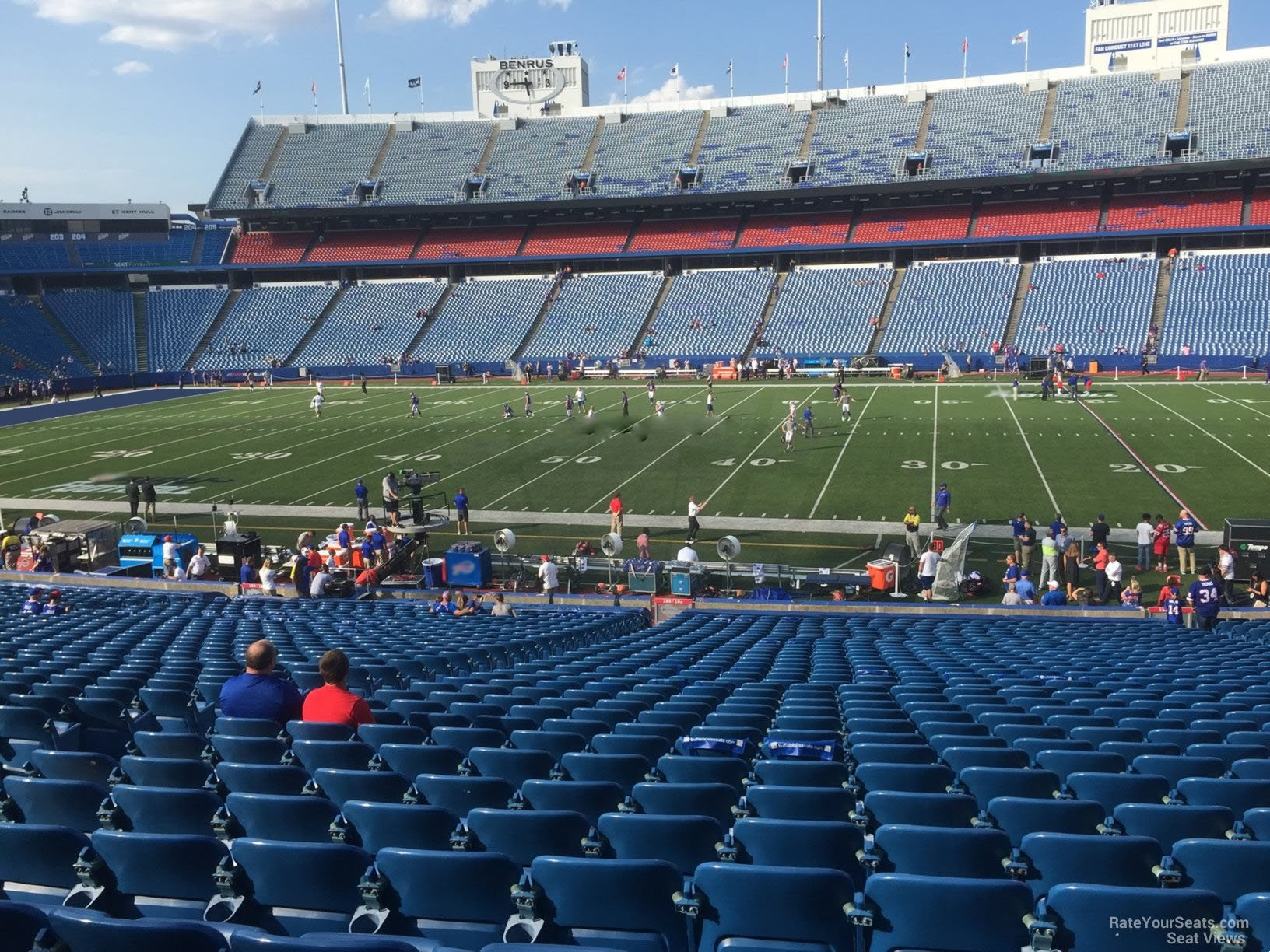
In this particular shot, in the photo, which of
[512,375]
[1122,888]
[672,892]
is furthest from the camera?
[512,375]

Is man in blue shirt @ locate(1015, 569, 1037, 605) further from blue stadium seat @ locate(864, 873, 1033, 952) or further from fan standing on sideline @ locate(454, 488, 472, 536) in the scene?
blue stadium seat @ locate(864, 873, 1033, 952)

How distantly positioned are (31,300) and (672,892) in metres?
79.1

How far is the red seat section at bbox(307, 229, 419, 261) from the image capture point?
240 ft

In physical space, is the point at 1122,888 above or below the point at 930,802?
above

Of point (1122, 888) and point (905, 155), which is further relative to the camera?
point (905, 155)

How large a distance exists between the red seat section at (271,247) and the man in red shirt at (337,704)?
73222mm

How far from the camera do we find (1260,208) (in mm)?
58719

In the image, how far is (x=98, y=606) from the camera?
17.5 m

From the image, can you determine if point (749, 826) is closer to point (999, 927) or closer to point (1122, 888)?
point (999, 927)

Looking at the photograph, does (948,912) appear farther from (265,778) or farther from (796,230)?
(796,230)

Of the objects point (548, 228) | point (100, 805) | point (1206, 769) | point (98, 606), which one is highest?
point (548, 228)

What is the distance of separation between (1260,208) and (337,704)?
6699 cm

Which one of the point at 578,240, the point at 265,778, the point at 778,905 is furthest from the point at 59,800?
the point at 578,240

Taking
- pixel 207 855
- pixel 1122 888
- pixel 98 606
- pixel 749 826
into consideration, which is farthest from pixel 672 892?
pixel 98 606
